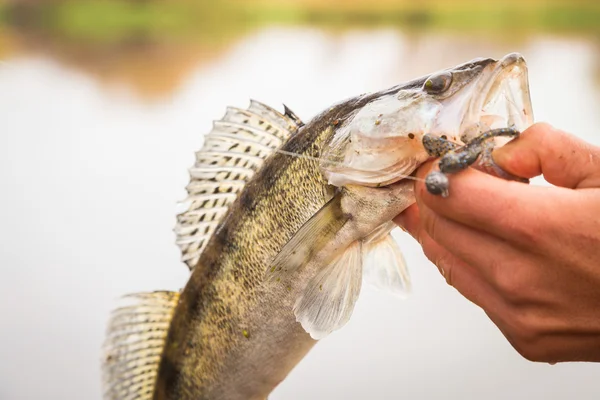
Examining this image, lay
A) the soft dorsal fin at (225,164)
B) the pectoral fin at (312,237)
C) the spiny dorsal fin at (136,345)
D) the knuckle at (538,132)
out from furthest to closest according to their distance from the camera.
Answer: the spiny dorsal fin at (136,345) → the soft dorsal fin at (225,164) → the pectoral fin at (312,237) → the knuckle at (538,132)

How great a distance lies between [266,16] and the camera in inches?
465

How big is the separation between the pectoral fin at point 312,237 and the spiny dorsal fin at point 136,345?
0.35 m

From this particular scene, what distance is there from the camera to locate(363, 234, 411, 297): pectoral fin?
1177mm

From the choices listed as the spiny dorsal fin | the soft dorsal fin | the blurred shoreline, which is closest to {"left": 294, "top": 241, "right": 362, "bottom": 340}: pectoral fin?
the soft dorsal fin

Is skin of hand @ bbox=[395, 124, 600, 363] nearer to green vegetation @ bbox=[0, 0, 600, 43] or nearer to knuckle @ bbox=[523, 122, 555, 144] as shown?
knuckle @ bbox=[523, 122, 555, 144]

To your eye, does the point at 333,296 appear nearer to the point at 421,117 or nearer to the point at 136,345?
the point at 421,117

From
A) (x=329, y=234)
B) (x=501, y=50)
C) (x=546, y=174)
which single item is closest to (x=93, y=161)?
(x=329, y=234)

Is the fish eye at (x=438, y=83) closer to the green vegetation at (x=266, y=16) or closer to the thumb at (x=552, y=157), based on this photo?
the thumb at (x=552, y=157)

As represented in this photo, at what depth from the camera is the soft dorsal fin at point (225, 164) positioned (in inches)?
43.9

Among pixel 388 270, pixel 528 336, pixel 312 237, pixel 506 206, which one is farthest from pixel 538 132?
pixel 388 270

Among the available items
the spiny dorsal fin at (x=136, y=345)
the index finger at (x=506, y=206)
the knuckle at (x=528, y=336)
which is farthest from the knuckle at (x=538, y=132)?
the spiny dorsal fin at (x=136, y=345)

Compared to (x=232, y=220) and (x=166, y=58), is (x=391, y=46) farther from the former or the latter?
(x=232, y=220)

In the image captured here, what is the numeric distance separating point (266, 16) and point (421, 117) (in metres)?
11.6

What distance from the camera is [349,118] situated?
3.16ft
